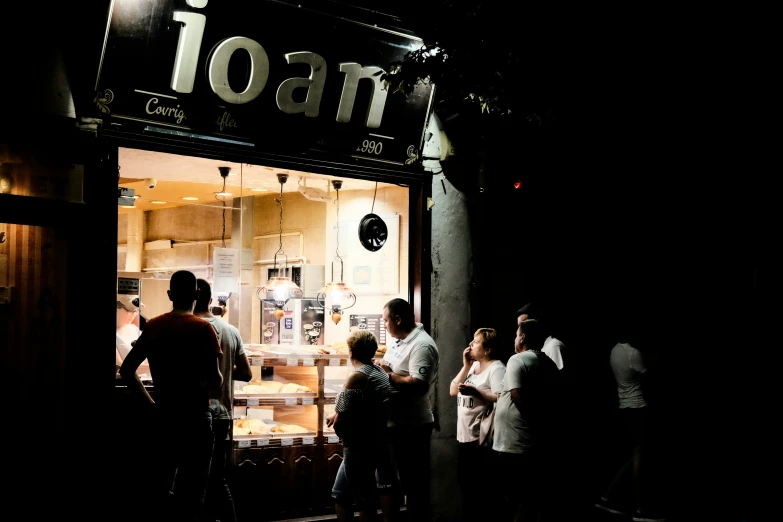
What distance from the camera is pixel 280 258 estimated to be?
13391 mm

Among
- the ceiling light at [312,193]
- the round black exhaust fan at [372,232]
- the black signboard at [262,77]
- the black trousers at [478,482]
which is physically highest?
the black signboard at [262,77]

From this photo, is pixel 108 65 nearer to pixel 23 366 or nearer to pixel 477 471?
pixel 23 366

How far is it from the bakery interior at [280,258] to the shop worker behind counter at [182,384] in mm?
1545

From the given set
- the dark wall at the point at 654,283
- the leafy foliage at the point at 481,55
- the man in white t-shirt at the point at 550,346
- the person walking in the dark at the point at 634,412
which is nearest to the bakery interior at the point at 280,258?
the man in white t-shirt at the point at 550,346

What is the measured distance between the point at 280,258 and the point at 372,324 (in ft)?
10.7

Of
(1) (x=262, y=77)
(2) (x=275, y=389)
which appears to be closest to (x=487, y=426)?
(2) (x=275, y=389)

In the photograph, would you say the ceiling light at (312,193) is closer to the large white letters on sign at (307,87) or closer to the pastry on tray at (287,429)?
the large white letters on sign at (307,87)

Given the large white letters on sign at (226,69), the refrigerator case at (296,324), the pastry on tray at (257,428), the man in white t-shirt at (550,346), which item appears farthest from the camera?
the refrigerator case at (296,324)

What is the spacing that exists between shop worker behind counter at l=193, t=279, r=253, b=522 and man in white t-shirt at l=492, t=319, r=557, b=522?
2.60 m

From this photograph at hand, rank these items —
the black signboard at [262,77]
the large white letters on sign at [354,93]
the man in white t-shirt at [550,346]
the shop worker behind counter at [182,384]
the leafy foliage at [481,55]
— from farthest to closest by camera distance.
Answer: the man in white t-shirt at [550,346], the large white letters on sign at [354,93], the leafy foliage at [481,55], the black signboard at [262,77], the shop worker behind counter at [182,384]

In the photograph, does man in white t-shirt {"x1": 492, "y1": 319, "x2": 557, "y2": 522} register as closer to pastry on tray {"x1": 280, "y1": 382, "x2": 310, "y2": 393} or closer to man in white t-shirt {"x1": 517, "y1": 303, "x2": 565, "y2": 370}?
man in white t-shirt {"x1": 517, "y1": 303, "x2": 565, "y2": 370}

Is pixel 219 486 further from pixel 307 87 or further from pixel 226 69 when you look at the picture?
pixel 307 87

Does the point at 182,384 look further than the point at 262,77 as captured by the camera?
No

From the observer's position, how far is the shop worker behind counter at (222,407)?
22.6 ft
